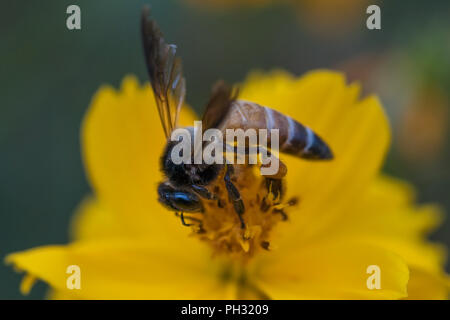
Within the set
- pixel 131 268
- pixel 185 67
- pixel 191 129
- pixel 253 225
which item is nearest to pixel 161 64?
pixel 191 129

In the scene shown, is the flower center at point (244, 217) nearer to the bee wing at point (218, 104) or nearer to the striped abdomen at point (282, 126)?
the striped abdomen at point (282, 126)

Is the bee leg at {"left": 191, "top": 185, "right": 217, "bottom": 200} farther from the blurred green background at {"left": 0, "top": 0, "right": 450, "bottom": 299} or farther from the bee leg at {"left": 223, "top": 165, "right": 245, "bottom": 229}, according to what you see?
the blurred green background at {"left": 0, "top": 0, "right": 450, "bottom": 299}

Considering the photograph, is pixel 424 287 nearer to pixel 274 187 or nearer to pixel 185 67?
pixel 274 187

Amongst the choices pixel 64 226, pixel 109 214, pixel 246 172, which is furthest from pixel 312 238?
pixel 64 226

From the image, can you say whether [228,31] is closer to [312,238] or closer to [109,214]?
[109,214]
